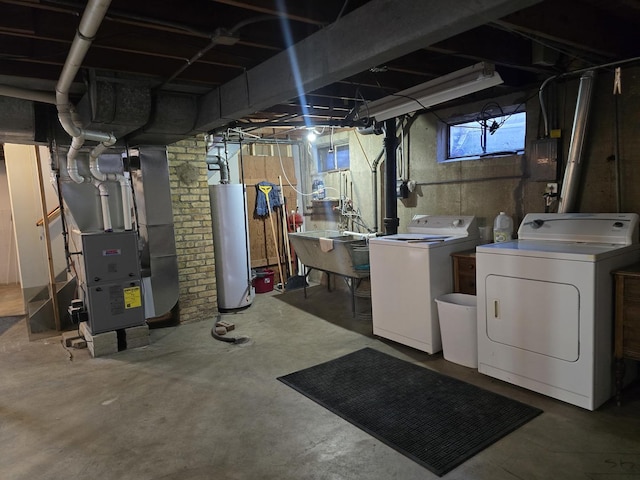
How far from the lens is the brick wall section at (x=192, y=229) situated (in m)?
4.56

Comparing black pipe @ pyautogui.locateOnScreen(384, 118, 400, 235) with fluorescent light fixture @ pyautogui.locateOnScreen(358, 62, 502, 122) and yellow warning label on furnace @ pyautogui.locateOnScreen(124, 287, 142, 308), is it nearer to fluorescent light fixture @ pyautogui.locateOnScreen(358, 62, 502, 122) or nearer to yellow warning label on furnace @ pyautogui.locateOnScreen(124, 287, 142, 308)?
fluorescent light fixture @ pyautogui.locateOnScreen(358, 62, 502, 122)

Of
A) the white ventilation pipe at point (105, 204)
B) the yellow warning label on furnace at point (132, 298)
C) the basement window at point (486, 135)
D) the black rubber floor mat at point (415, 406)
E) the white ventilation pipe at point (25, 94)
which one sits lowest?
the black rubber floor mat at point (415, 406)

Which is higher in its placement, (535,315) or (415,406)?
(535,315)

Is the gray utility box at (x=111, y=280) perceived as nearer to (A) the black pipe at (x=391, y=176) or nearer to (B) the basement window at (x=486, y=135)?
(A) the black pipe at (x=391, y=176)

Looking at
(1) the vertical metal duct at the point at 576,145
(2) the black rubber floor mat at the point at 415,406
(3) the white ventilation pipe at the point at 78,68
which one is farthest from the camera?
(1) the vertical metal duct at the point at 576,145

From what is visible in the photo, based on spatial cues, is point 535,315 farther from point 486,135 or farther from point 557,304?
point 486,135

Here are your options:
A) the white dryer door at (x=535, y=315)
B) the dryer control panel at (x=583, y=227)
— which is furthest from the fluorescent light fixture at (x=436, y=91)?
the white dryer door at (x=535, y=315)

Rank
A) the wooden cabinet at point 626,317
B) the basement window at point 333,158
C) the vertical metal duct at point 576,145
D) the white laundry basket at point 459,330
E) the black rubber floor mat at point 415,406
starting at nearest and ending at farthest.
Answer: the black rubber floor mat at point 415,406, the wooden cabinet at point 626,317, the vertical metal duct at point 576,145, the white laundry basket at point 459,330, the basement window at point 333,158

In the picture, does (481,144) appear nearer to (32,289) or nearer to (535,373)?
(535,373)

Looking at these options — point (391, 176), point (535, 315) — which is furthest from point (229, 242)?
point (535, 315)

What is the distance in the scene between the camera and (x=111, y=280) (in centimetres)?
381

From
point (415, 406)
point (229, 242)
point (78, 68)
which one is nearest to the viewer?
point (78, 68)

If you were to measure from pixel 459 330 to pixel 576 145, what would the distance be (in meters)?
1.61

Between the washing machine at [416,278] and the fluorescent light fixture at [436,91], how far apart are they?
1099mm
